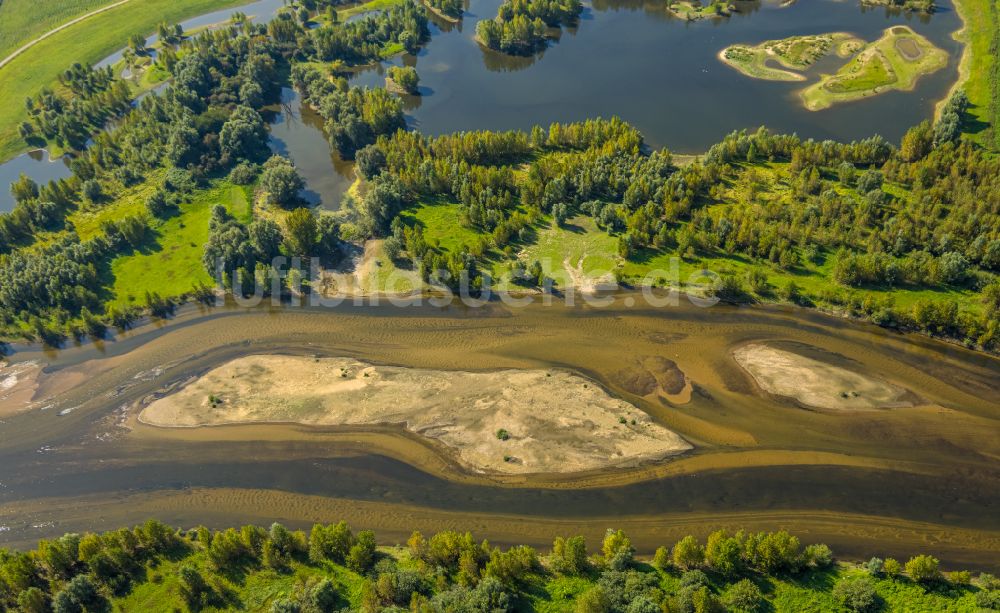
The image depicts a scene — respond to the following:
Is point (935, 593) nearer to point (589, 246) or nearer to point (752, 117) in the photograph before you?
point (589, 246)

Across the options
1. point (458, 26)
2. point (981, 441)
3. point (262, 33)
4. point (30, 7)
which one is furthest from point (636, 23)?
point (30, 7)

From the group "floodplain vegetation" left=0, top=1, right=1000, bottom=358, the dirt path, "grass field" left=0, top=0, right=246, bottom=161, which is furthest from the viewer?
the dirt path

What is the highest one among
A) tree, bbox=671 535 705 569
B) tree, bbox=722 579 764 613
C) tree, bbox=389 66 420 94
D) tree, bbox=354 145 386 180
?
tree, bbox=389 66 420 94

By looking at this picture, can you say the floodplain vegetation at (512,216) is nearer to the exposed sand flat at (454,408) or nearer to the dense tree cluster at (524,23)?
the exposed sand flat at (454,408)

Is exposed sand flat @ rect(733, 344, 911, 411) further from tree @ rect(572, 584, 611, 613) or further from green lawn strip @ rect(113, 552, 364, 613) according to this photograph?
green lawn strip @ rect(113, 552, 364, 613)

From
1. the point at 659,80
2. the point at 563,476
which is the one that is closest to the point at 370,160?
the point at 659,80

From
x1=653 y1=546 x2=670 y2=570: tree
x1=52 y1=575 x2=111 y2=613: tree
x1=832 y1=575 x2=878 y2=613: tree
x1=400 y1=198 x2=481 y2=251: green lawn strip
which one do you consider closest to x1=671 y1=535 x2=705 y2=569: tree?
x1=653 y1=546 x2=670 y2=570: tree
